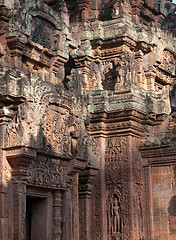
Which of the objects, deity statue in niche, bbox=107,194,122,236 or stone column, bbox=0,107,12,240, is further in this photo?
deity statue in niche, bbox=107,194,122,236

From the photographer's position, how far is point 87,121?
55.2 ft

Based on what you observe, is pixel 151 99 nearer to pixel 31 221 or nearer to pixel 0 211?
pixel 31 221

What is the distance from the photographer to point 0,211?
13562mm

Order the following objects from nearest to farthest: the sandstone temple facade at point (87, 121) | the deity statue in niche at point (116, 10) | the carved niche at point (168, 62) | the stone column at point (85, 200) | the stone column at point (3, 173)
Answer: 1. the stone column at point (3, 173)
2. the sandstone temple facade at point (87, 121)
3. the stone column at point (85, 200)
4. the deity statue in niche at point (116, 10)
5. the carved niche at point (168, 62)

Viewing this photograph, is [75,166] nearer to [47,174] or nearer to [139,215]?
[47,174]

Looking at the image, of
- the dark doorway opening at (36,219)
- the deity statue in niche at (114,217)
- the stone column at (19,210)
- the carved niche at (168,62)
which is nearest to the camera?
the stone column at (19,210)

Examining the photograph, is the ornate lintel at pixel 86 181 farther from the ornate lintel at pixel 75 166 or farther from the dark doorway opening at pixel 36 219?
the dark doorway opening at pixel 36 219

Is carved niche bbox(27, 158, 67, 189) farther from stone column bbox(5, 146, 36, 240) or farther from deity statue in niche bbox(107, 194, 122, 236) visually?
deity statue in niche bbox(107, 194, 122, 236)

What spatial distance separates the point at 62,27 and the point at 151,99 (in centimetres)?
358

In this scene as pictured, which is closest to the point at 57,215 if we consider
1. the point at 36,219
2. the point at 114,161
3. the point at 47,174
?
the point at 36,219

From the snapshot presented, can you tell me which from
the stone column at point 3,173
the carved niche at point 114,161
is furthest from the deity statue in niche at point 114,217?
the stone column at point 3,173

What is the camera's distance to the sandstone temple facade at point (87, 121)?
1410cm

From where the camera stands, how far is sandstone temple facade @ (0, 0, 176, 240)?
555 inches

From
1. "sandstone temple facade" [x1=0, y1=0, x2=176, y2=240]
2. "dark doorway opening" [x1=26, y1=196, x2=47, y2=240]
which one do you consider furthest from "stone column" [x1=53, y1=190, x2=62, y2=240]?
"dark doorway opening" [x1=26, y1=196, x2=47, y2=240]
